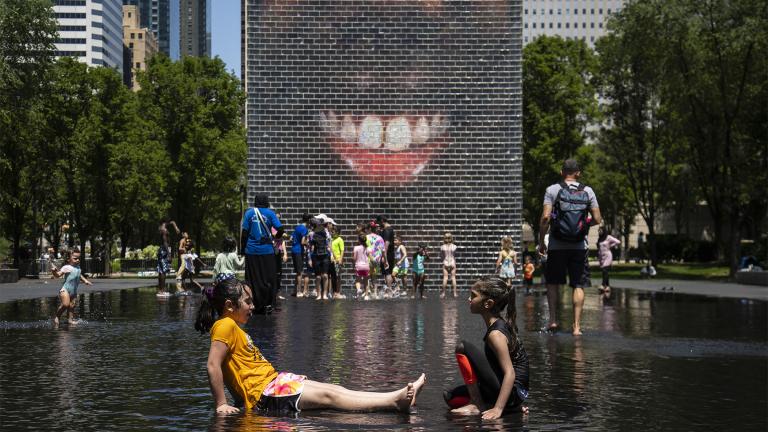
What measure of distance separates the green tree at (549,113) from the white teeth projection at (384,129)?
32.6 m

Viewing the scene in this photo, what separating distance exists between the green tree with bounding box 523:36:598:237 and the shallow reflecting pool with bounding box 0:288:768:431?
44.3 m

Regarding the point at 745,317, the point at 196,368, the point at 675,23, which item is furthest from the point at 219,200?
the point at 196,368

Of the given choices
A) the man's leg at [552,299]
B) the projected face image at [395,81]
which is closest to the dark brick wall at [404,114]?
the projected face image at [395,81]

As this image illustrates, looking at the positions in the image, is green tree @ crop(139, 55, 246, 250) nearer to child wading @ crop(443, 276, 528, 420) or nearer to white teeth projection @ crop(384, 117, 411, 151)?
white teeth projection @ crop(384, 117, 411, 151)

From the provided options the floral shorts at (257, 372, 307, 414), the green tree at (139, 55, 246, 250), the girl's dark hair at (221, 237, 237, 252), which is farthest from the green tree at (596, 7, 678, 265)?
the floral shorts at (257, 372, 307, 414)

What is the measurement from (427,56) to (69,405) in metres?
23.9

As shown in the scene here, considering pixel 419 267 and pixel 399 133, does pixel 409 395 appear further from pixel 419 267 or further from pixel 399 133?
pixel 399 133

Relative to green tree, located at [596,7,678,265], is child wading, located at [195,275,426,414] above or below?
below

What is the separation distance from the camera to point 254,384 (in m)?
8.12

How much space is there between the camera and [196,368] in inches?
439

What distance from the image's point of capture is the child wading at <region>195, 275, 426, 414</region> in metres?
8.01

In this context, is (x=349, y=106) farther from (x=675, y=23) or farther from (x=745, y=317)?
(x=675, y=23)

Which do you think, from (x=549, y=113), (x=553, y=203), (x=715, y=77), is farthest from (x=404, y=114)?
(x=549, y=113)

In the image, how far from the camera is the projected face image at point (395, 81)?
103 feet
